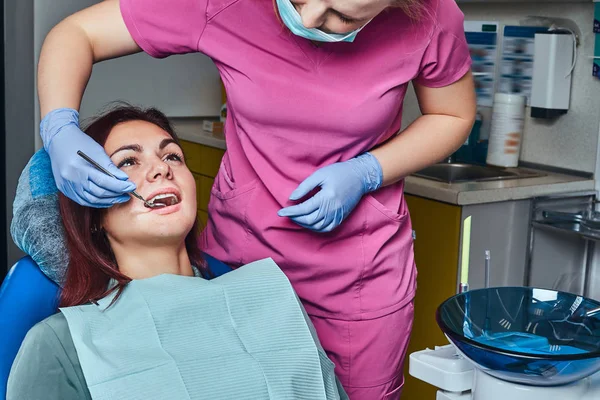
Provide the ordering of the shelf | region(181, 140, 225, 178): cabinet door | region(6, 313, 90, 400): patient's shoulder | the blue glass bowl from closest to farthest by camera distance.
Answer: the blue glass bowl < region(6, 313, 90, 400): patient's shoulder < the shelf < region(181, 140, 225, 178): cabinet door

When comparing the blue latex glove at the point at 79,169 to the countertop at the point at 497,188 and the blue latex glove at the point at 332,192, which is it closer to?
the blue latex glove at the point at 332,192

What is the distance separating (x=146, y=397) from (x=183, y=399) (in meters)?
0.06

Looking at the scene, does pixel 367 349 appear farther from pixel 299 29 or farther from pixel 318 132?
pixel 299 29

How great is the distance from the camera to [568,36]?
252 centimetres

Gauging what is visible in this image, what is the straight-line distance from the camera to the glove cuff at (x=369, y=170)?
1.53m

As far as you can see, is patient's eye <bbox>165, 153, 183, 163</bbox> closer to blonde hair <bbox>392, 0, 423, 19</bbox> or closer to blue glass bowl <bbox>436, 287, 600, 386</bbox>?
blonde hair <bbox>392, 0, 423, 19</bbox>

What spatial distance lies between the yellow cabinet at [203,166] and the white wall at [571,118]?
121cm

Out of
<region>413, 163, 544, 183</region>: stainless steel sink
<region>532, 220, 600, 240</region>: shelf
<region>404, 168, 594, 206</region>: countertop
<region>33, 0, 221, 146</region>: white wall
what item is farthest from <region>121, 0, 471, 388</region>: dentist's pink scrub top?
<region>33, 0, 221, 146</region>: white wall

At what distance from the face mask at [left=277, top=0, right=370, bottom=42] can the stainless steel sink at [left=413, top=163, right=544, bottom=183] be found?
1.26 metres

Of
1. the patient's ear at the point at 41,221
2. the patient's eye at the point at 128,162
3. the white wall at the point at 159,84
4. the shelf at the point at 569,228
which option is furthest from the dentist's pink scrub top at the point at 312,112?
the white wall at the point at 159,84

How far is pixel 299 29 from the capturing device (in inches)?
54.0

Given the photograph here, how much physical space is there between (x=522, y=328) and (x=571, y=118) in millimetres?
1507

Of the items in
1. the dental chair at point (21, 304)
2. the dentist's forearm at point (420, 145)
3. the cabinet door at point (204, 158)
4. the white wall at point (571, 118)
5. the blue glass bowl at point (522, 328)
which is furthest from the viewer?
the cabinet door at point (204, 158)

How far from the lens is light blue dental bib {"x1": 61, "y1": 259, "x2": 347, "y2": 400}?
1265 millimetres
